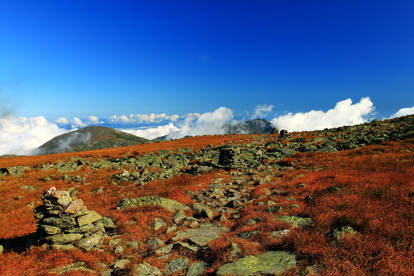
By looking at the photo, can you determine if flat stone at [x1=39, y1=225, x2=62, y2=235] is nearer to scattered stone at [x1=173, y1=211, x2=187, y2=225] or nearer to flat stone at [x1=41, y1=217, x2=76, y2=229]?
flat stone at [x1=41, y1=217, x2=76, y2=229]

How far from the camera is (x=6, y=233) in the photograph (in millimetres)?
12141

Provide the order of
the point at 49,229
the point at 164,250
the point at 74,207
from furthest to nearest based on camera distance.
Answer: the point at 74,207
the point at 49,229
the point at 164,250

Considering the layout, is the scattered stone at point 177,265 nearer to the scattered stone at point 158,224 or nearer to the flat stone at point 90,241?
the scattered stone at point 158,224

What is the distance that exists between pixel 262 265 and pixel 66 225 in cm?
1019

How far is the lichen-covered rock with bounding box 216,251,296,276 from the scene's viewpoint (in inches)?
249

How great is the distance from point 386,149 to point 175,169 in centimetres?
2981

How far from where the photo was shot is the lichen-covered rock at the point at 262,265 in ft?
20.7

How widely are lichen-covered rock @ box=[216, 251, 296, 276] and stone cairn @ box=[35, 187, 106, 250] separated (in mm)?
7472

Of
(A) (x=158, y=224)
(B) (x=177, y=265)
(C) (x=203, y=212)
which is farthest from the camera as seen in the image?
(C) (x=203, y=212)

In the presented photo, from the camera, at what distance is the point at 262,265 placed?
6645 mm

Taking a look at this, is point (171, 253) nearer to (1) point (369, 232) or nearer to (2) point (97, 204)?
(1) point (369, 232)

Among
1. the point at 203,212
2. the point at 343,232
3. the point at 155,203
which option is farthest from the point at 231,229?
the point at 155,203

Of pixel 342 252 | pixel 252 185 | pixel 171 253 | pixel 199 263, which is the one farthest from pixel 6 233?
pixel 252 185

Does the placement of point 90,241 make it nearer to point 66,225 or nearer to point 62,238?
point 62,238
